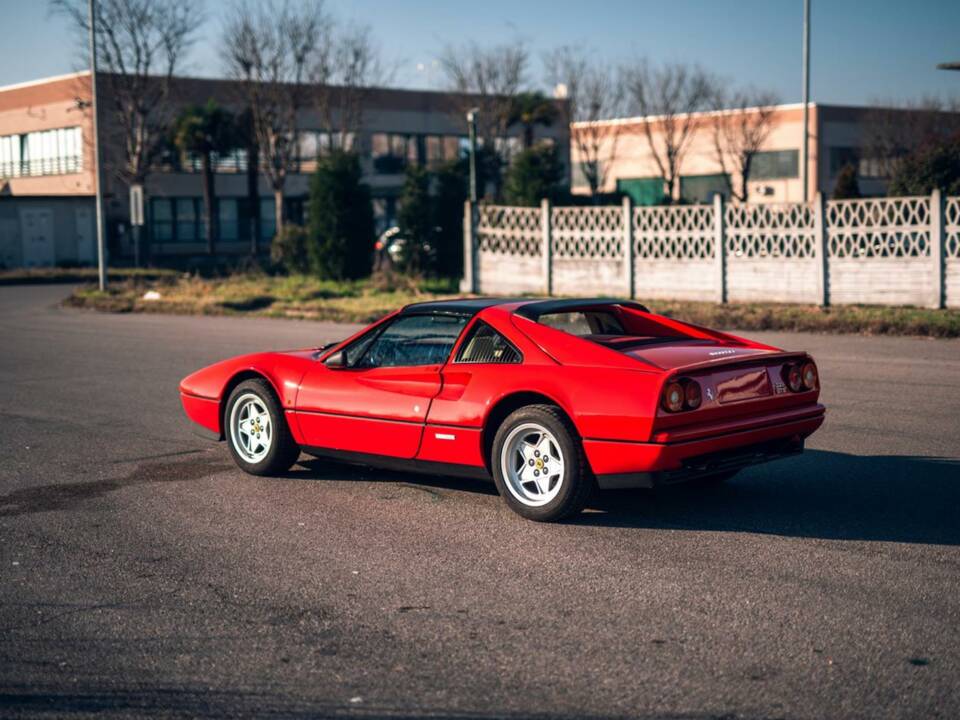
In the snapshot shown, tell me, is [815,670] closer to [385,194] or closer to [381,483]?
[381,483]

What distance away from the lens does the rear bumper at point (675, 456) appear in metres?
6.35

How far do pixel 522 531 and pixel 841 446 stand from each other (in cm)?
344

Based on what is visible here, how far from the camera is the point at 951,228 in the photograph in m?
19.8

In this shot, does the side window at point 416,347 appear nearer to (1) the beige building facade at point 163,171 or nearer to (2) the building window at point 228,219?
(1) the beige building facade at point 163,171

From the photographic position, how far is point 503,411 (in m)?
6.99

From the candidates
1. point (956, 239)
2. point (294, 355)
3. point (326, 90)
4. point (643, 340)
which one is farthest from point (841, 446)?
point (326, 90)

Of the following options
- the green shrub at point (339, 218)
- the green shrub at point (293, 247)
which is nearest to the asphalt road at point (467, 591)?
the green shrub at point (339, 218)

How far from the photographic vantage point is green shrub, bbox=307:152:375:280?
3123 cm

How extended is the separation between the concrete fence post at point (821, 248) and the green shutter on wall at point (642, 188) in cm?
4064

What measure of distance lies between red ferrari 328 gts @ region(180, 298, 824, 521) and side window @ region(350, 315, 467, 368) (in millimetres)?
11

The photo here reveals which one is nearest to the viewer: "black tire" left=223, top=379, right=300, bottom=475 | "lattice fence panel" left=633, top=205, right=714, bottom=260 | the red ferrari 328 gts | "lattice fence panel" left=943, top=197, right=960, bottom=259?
the red ferrari 328 gts

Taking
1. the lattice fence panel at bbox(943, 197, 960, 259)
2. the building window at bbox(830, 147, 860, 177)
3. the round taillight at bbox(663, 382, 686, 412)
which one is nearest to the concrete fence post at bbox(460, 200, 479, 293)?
the lattice fence panel at bbox(943, 197, 960, 259)

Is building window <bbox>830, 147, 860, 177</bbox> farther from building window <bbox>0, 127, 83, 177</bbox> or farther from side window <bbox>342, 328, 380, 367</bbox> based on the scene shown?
side window <bbox>342, 328, 380, 367</bbox>

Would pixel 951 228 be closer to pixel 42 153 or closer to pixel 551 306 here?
pixel 551 306
